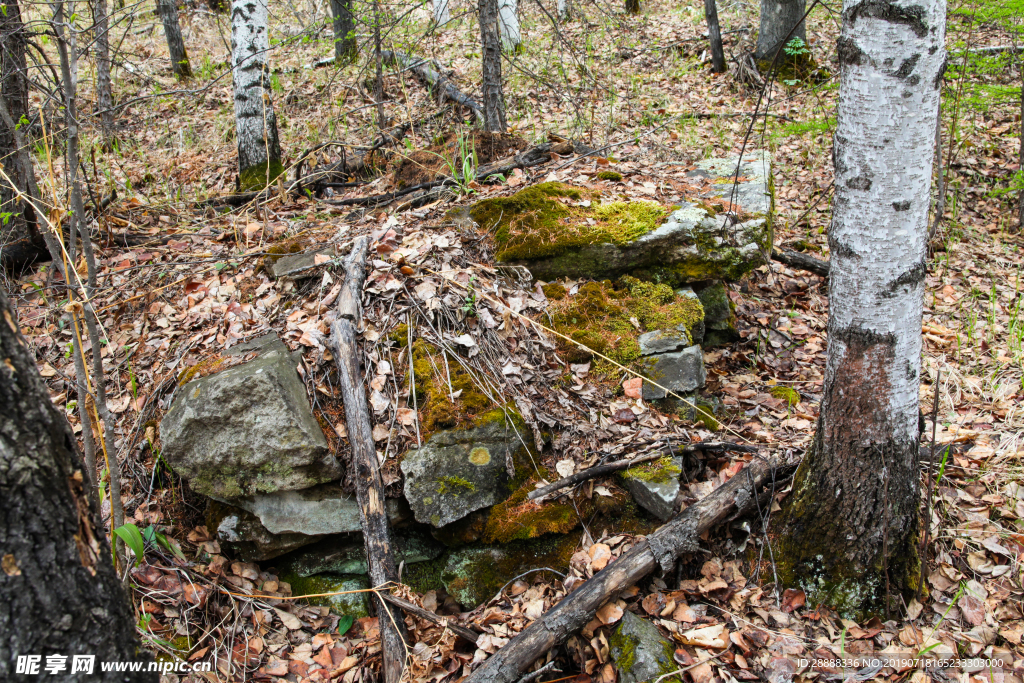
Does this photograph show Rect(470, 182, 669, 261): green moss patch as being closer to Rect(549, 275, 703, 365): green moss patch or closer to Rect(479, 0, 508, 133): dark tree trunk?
Rect(549, 275, 703, 365): green moss patch

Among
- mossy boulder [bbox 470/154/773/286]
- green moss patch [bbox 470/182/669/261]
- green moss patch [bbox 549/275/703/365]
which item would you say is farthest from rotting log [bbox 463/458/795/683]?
green moss patch [bbox 470/182/669/261]

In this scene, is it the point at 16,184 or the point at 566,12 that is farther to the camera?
the point at 566,12

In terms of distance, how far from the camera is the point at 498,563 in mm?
3096

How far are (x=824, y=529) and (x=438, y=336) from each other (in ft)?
7.56

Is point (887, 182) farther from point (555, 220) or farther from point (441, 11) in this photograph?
point (441, 11)

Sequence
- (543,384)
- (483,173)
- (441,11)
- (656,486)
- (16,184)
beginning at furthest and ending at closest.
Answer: (441,11), (483,173), (16,184), (543,384), (656,486)

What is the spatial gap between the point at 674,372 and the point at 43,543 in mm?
3167

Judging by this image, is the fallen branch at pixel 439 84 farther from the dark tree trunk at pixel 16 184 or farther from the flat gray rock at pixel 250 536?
the flat gray rock at pixel 250 536

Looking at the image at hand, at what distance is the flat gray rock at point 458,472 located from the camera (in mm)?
3043

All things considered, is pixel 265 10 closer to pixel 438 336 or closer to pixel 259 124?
pixel 259 124

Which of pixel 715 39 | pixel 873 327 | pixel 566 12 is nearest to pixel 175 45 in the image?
pixel 566 12

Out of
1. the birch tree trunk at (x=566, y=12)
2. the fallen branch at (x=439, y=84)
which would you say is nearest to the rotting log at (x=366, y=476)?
the fallen branch at (x=439, y=84)

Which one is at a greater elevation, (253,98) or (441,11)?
(441,11)

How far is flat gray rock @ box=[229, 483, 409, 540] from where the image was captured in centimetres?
311
